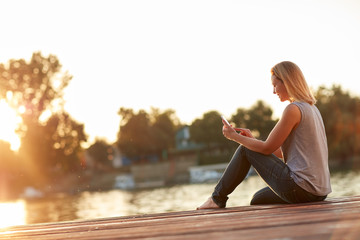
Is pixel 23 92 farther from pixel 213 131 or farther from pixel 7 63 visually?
pixel 213 131

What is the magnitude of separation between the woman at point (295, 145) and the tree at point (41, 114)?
2852 cm

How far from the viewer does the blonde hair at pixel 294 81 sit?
259 cm

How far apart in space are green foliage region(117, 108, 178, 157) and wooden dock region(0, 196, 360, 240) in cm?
4807

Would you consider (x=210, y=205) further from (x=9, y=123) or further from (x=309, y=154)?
(x=9, y=123)

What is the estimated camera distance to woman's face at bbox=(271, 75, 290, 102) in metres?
2.70

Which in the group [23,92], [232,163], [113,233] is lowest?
[113,233]

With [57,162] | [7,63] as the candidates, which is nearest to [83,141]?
[57,162]

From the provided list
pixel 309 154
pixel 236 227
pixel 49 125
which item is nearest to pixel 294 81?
→ pixel 309 154

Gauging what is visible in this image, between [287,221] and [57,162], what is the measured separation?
31.4 metres

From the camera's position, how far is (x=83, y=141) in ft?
102

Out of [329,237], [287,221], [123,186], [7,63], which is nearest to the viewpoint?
[329,237]

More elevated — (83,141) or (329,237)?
(83,141)

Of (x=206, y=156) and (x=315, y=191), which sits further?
(x=206, y=156)

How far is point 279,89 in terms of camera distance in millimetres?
2713
